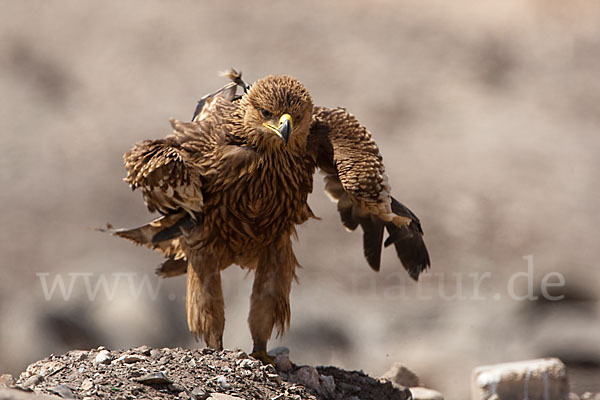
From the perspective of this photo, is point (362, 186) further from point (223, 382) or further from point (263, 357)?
point (223, 382)

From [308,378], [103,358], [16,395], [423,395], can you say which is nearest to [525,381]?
[423,395]

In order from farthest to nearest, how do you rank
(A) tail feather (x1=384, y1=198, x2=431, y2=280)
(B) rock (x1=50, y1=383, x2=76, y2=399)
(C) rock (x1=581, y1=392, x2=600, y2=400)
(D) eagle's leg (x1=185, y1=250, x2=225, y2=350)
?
(C) rock (x1=581, y1=392, x2=600, y2=400), (A) tail feather (x1=384, y1=198, x2=431, y2=280), (D) eagle's leg (x1=185, y1=250, x2=225, y2=350), (B) rock (x1=50, y1=383, x2=76, y2=399)

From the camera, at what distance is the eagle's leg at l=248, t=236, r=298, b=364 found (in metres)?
5.07

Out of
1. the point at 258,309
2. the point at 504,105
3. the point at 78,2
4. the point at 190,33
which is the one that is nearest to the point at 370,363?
the point at 258,309

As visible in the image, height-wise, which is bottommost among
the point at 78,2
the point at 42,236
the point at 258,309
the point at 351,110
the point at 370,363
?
the point at 258,309

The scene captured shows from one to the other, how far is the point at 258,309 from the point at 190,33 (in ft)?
19.7

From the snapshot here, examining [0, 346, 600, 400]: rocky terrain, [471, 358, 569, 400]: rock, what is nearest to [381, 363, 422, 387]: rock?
[471, 358, 569, 400]: rock

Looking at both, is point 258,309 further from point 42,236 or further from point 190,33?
point 190,33

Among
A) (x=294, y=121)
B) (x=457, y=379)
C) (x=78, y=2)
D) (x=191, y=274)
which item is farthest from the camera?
(x=78, y=2)

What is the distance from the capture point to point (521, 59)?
31.4 ft

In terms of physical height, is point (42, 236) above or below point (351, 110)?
below

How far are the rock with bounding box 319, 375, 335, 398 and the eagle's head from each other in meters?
1.54

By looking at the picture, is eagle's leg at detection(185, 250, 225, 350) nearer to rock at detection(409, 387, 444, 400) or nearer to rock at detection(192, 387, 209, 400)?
rock at detection(192, 387, 209, 400)

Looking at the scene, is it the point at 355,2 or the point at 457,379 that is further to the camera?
the point at 355,2
